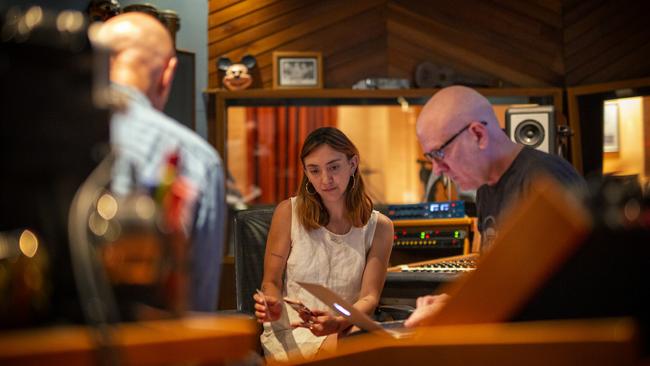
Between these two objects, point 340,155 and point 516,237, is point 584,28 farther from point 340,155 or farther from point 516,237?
point 516,237

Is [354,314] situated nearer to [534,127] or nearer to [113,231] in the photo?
[113,231]

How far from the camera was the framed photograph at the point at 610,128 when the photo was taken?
20.8 ft

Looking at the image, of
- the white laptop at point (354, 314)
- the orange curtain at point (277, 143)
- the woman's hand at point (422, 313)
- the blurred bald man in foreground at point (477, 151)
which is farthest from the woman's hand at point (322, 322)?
the orange curtain at point (277, 143)

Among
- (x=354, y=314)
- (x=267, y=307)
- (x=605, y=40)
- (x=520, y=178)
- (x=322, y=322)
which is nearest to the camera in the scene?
(x=354, y=314)

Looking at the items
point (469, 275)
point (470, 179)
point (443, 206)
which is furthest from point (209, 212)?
point (443, 206)

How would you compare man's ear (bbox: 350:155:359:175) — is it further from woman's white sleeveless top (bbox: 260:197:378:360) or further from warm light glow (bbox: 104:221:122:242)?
warm light glow (bbox: 104:221:122:242)

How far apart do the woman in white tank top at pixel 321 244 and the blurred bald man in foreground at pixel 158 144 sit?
1.63m

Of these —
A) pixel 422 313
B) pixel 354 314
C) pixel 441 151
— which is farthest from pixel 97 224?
pixel 441 151

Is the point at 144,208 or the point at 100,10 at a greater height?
the point at 100,10

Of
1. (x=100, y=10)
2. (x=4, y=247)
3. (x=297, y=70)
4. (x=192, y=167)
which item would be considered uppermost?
(x=100, y=10)

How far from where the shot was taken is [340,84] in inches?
262

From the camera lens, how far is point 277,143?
6.62 m

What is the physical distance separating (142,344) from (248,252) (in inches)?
91.7

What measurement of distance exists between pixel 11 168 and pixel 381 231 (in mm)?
2380
